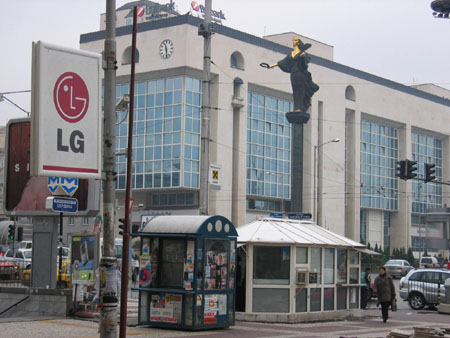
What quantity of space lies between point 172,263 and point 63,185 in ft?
18.1

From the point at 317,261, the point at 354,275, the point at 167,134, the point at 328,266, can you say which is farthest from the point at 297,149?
the point at 317,261

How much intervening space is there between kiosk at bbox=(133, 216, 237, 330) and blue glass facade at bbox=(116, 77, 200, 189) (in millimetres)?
47597

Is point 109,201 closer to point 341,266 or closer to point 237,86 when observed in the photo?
point 341,266

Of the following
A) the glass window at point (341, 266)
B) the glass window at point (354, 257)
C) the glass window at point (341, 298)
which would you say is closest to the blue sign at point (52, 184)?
the glass window at point (341, 266)

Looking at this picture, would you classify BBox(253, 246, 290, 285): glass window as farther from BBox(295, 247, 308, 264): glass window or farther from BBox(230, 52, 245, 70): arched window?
BBox(230, 52, 245, 70): arched window

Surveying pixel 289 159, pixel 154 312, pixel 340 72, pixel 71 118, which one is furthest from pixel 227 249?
pixel 340 72

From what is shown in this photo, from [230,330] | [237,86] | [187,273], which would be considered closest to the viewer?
[187,273]

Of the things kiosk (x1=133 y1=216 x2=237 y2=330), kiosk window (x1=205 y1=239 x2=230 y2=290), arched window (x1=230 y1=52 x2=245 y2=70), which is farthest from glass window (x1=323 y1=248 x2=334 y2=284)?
arched window (x1=230 y1=52 x2=245 y2=70)

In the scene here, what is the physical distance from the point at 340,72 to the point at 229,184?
22.0m

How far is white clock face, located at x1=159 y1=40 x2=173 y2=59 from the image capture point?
67.3 metres

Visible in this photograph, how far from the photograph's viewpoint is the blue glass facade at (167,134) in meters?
66.7

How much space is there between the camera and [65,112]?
27.5 ft

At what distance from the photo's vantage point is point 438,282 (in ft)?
97.4

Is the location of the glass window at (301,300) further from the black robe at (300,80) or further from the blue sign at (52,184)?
the black robe at (300,80)
